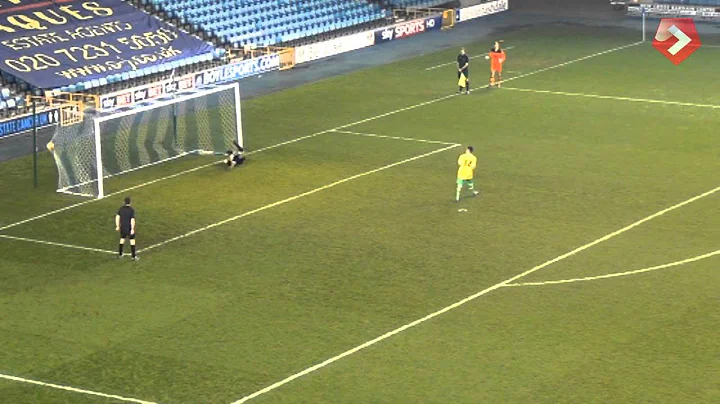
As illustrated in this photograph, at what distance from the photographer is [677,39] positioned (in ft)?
195

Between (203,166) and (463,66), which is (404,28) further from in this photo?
(203,166)

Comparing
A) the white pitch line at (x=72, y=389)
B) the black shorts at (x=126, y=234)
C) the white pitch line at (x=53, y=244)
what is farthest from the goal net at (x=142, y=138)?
the white pitch line at (x=72, y=389)

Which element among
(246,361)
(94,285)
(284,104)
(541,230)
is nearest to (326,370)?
(246,361)

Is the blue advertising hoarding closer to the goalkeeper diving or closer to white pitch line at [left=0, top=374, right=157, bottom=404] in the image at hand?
the goalkeeper diving

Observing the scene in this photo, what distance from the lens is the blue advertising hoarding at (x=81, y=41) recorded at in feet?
155

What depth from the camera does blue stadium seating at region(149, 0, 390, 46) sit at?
55.4 m

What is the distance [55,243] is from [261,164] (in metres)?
8.76

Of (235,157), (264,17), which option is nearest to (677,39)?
(264,17)

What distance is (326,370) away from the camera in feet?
80.9

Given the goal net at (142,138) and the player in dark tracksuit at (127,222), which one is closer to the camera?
the player in dark tracksuit at (127,222)

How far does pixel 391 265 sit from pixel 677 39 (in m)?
32.8

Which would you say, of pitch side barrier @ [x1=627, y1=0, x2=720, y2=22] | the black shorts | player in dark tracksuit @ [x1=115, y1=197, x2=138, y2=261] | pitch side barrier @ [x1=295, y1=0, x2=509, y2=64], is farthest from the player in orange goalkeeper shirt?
player in dark tracksuit @ [x1=115, y1=197, x2=138, y2=261]

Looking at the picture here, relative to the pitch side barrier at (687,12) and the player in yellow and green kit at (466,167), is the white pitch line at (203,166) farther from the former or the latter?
the pitch side barrier at (687,12)

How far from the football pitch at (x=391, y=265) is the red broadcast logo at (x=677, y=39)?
8.81 meters
